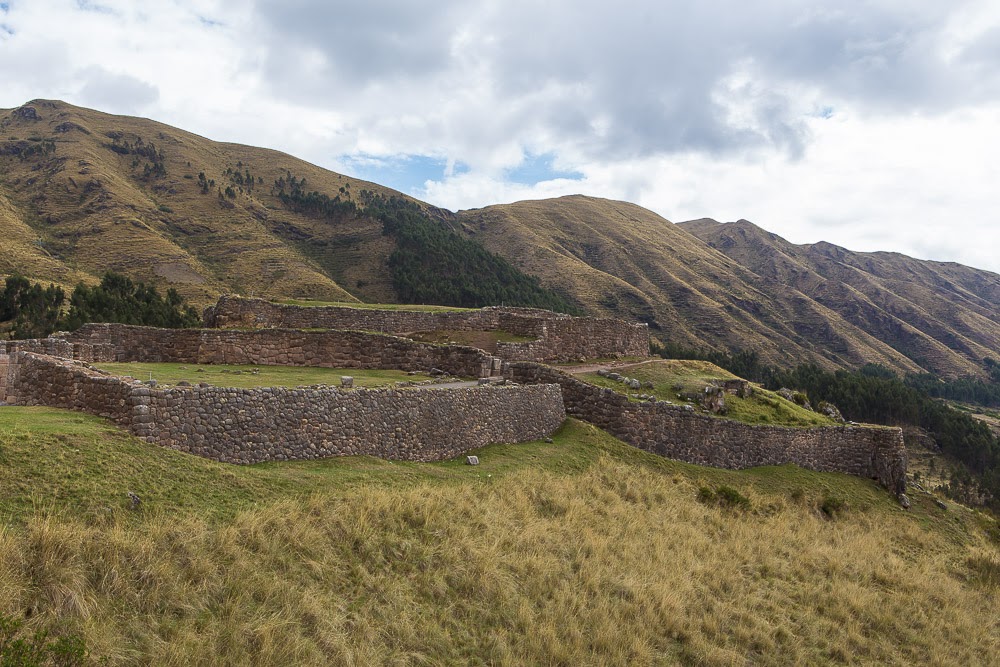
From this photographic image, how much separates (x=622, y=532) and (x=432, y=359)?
986cm

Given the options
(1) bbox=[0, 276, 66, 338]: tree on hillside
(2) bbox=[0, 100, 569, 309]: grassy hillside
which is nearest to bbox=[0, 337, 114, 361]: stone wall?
(1) bbox=[0, 276, 66, 338]: tree on hillside

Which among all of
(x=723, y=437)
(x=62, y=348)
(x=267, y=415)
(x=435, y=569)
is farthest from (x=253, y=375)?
(x=723, y=437)

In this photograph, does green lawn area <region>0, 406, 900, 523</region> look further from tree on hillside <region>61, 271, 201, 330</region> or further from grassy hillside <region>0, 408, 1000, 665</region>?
tree on hillside <region>61, 271, 201, 330</region>

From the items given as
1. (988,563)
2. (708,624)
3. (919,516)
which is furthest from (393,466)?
(919,516)

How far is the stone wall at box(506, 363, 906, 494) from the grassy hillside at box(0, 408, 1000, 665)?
2.95 m

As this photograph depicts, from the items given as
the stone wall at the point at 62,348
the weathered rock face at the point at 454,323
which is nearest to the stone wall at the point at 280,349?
the stone wall at the point at 62,348

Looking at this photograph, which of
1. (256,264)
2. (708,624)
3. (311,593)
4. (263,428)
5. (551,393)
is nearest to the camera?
(311,593)

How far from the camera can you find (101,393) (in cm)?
1007

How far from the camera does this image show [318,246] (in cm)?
10238

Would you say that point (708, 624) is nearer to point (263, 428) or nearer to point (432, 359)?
point (263, 428)

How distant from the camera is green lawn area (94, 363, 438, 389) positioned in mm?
13883

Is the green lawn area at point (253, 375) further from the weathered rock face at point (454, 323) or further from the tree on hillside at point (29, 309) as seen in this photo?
the tree on hillside at point (29, 309)

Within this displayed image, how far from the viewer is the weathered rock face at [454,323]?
2420 cm

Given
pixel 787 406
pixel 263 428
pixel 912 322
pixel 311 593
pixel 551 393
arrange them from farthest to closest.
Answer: pixel 912 322 < pixel 787 406 < pixel 551 393 < pixel 263 428 < pixel 311 593
